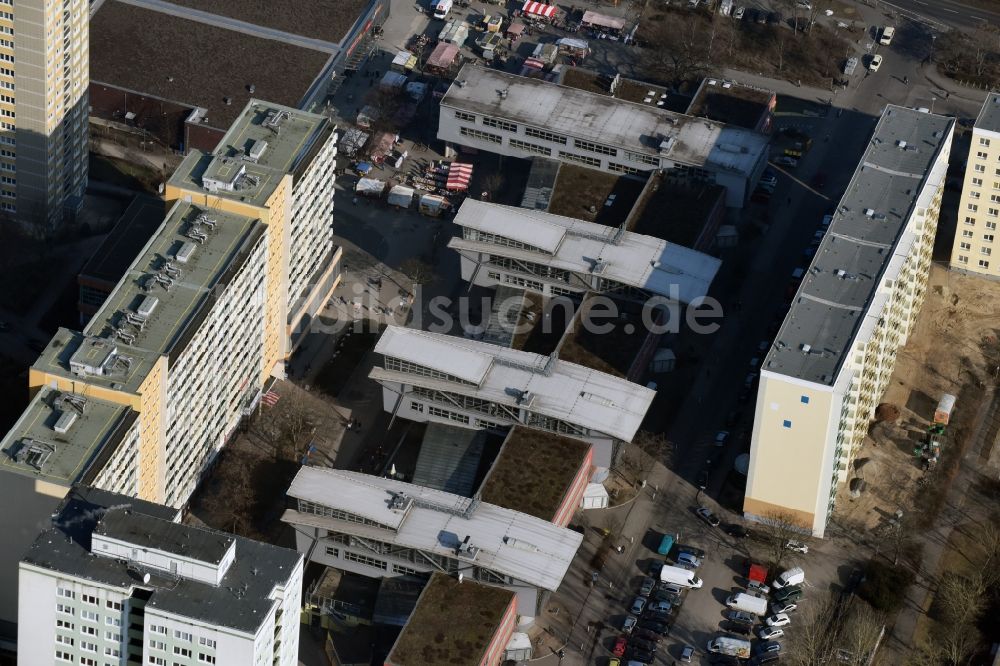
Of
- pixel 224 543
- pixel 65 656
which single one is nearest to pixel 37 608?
pixel 65 656

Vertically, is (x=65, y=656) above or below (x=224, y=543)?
below

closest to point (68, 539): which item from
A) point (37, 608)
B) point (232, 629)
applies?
point (37, 608)

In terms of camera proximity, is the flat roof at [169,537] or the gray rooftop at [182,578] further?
the flat roof at [169,537]

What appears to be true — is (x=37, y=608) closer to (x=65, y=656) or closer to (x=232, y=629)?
(x=65, y=656)

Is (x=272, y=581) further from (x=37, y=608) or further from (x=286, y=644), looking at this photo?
(x=37, y=608)
